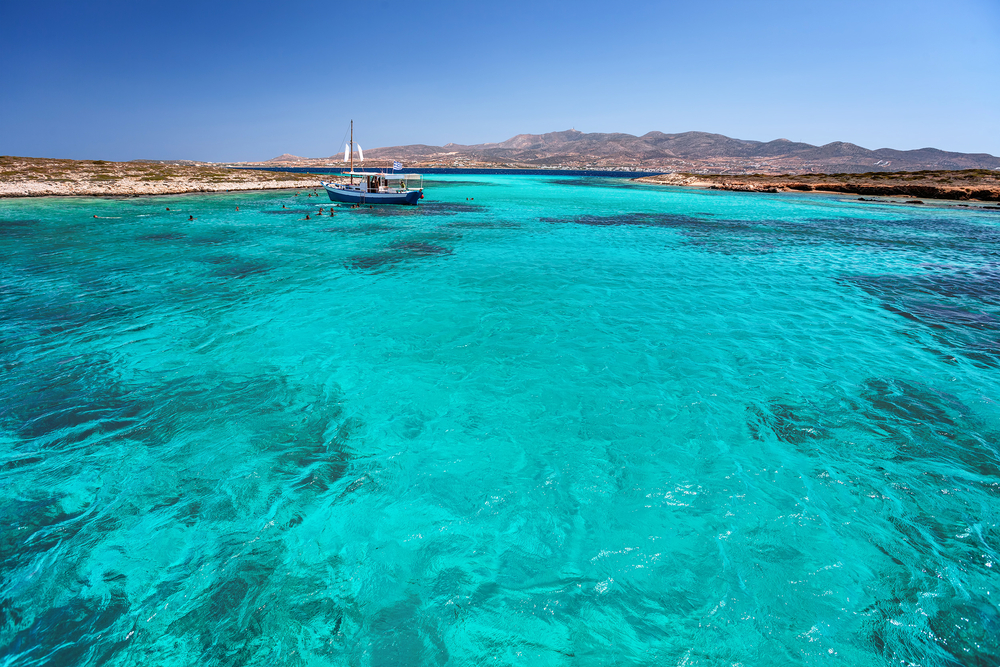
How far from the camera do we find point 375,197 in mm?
49812

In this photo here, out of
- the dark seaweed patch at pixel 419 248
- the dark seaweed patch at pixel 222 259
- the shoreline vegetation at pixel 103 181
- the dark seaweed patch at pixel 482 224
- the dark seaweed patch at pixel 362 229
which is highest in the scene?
the shoreline vegetation at pixel 103 181

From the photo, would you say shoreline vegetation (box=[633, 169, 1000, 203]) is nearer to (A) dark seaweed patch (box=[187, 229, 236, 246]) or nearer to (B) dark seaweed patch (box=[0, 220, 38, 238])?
(A) dark seaweed patch (box=[187, 229, 236, 246])

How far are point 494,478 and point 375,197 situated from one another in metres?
48.6

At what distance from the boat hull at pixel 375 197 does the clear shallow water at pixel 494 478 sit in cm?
3450

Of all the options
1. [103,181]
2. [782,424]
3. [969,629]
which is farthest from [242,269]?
[103,181]

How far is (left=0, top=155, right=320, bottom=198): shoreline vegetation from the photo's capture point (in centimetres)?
5403

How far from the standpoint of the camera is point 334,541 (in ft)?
20.9

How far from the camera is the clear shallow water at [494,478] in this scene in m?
5.18

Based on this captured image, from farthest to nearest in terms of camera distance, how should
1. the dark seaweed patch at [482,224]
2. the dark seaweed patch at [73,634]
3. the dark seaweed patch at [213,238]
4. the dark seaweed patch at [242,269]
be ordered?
the dark seaweed patch at [482,224], the dark seaweed patch at [213,238], the dark seaweed patch at [242,269], the dark seaweed patch at [73,634]

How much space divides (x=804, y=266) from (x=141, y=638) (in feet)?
104

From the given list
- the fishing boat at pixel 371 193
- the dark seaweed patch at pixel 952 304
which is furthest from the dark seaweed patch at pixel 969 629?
the fishing boat at pixel 371 193

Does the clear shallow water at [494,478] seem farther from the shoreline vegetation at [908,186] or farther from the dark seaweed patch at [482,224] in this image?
the shoreline vegetation at [908,186]

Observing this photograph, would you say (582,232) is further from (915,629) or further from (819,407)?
(915,629)

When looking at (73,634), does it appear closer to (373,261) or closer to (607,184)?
(373,261)
